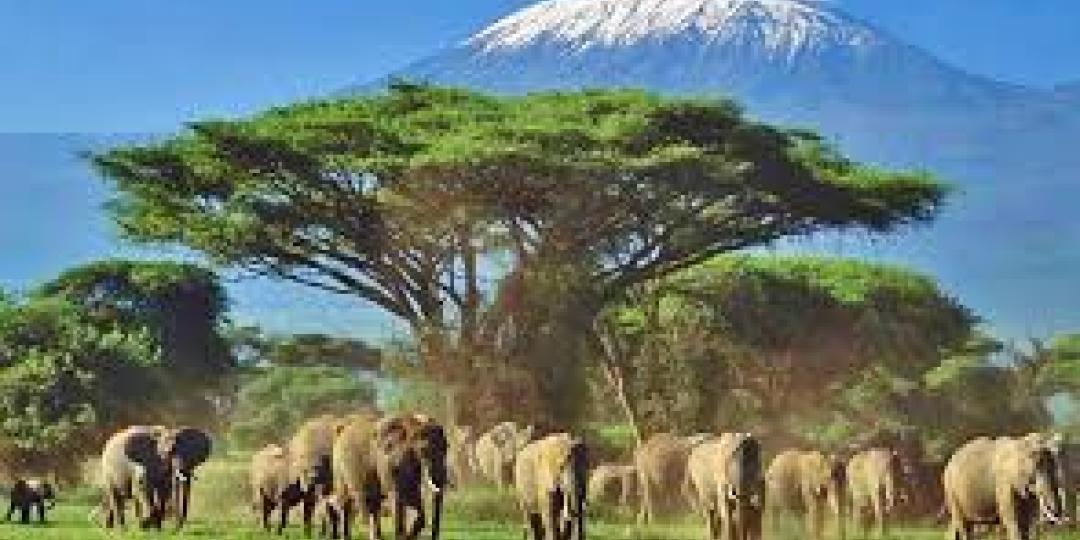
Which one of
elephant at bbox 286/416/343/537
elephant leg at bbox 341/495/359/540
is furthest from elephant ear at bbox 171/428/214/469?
elephant leg at bbox 341/495/359/540

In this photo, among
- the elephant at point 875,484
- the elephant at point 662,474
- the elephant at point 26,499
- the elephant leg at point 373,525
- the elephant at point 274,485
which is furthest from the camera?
the elephant at point 662,474

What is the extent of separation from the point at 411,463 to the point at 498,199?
26.7 metres

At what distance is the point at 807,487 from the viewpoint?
40.4 m

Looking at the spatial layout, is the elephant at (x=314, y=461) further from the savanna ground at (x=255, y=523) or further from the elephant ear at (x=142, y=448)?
the elephant ear at (x=142, y=448)

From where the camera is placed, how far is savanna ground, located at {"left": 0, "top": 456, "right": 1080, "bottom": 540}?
35156mm

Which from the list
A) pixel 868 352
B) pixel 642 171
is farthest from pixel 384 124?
pixel 868 352

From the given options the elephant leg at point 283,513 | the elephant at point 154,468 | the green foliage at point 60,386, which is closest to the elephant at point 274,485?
the elephant leg at point 283,513

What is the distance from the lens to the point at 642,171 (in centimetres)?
5534

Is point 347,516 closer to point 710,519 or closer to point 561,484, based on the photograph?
point 561,484

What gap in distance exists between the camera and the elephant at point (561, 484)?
102 ft

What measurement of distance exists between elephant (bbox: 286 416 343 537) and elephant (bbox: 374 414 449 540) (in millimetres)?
4564

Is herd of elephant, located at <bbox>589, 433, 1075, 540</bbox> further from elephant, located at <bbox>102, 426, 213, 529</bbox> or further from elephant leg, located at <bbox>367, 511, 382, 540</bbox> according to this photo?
elephant, located at <bbox>102, 426, 213, 529</bbox>

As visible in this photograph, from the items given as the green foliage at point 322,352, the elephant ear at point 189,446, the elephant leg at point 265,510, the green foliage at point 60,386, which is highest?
the green foliage at point 322,352

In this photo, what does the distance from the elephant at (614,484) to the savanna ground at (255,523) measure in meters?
0.31
